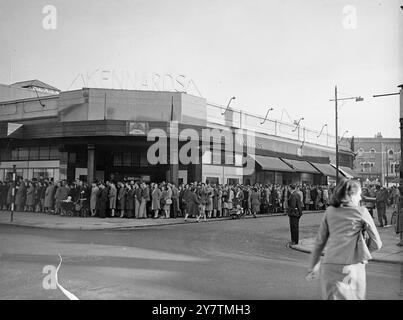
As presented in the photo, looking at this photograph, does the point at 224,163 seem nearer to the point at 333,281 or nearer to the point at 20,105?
the point at 20,105

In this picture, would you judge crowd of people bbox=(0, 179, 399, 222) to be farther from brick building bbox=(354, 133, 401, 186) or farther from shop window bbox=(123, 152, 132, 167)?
brick building bbox=(354, 133, 401, 186)

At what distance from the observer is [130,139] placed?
78.8 feet

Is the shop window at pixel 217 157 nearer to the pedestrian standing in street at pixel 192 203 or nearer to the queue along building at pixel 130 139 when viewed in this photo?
the queue along building at pixel 130 139

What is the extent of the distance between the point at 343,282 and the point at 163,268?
4598mm

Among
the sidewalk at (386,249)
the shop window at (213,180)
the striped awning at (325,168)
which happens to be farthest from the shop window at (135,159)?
the striped awning at (325,168)

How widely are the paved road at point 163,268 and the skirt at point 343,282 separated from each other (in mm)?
2124

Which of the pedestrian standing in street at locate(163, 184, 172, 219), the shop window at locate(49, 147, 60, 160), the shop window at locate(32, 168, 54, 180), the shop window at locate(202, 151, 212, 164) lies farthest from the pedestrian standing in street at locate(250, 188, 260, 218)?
the shop window at locate(32, 168, 54, 180)

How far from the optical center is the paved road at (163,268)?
6223mm

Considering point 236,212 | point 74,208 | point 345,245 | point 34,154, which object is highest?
point 34,154

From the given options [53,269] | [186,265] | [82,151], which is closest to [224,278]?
[186,265]

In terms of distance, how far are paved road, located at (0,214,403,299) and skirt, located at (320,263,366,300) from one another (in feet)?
6.97

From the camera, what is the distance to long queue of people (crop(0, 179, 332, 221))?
20.0 metres

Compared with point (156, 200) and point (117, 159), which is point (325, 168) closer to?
point (117, 159)

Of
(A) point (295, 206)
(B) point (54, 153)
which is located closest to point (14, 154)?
(B) point (54, 153)
